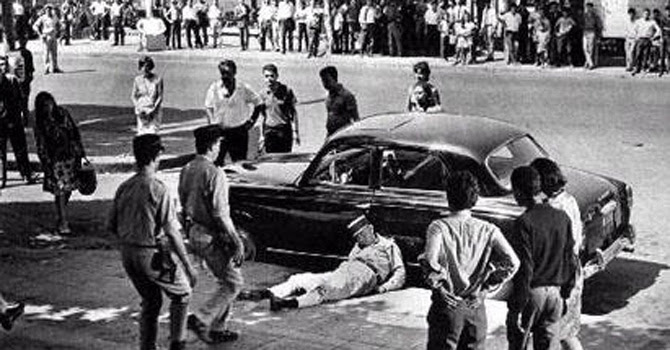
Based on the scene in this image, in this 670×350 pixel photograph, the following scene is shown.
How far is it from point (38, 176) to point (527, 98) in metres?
11.5

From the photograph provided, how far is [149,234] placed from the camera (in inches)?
266

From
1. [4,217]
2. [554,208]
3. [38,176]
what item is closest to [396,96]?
[38,176]

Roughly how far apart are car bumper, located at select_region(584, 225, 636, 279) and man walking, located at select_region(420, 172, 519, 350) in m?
2.38

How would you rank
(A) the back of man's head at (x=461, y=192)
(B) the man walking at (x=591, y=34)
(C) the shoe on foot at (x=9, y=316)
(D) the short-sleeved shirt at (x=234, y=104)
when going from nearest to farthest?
(A) the back of man's head at (x=461, y=192), (C) the shoe on foot at (x=9, y=316), (D) the short-sleeved shirt at (x=234, y=104), (B) the man walking at (x=591, y=34)

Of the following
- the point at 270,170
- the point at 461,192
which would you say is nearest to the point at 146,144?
the point at 461,192

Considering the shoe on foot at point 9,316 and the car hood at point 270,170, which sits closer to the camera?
the shoe on foot at point 9,316

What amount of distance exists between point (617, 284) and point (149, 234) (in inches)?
188

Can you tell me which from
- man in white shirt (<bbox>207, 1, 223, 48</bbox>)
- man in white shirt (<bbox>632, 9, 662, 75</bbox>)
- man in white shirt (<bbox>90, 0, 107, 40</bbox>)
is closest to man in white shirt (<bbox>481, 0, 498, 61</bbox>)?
man in white shirt (<bbox>632, 9, 662, 75</bbox>)

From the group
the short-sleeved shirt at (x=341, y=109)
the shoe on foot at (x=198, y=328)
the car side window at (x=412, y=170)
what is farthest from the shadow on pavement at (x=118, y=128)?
the shoe on foot at (x=198, y=328)

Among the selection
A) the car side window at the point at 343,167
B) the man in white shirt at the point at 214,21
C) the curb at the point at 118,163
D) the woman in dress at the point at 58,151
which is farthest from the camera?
the man in white shirt at the point at 214,21

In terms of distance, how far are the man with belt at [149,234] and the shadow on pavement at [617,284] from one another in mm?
3832

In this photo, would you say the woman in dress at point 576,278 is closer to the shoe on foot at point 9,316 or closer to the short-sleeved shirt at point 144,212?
the short-sleeved shirt at point 144,212

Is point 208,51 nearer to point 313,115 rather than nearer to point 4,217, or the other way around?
point 313,115

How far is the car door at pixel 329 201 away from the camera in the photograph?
941 centimetres
